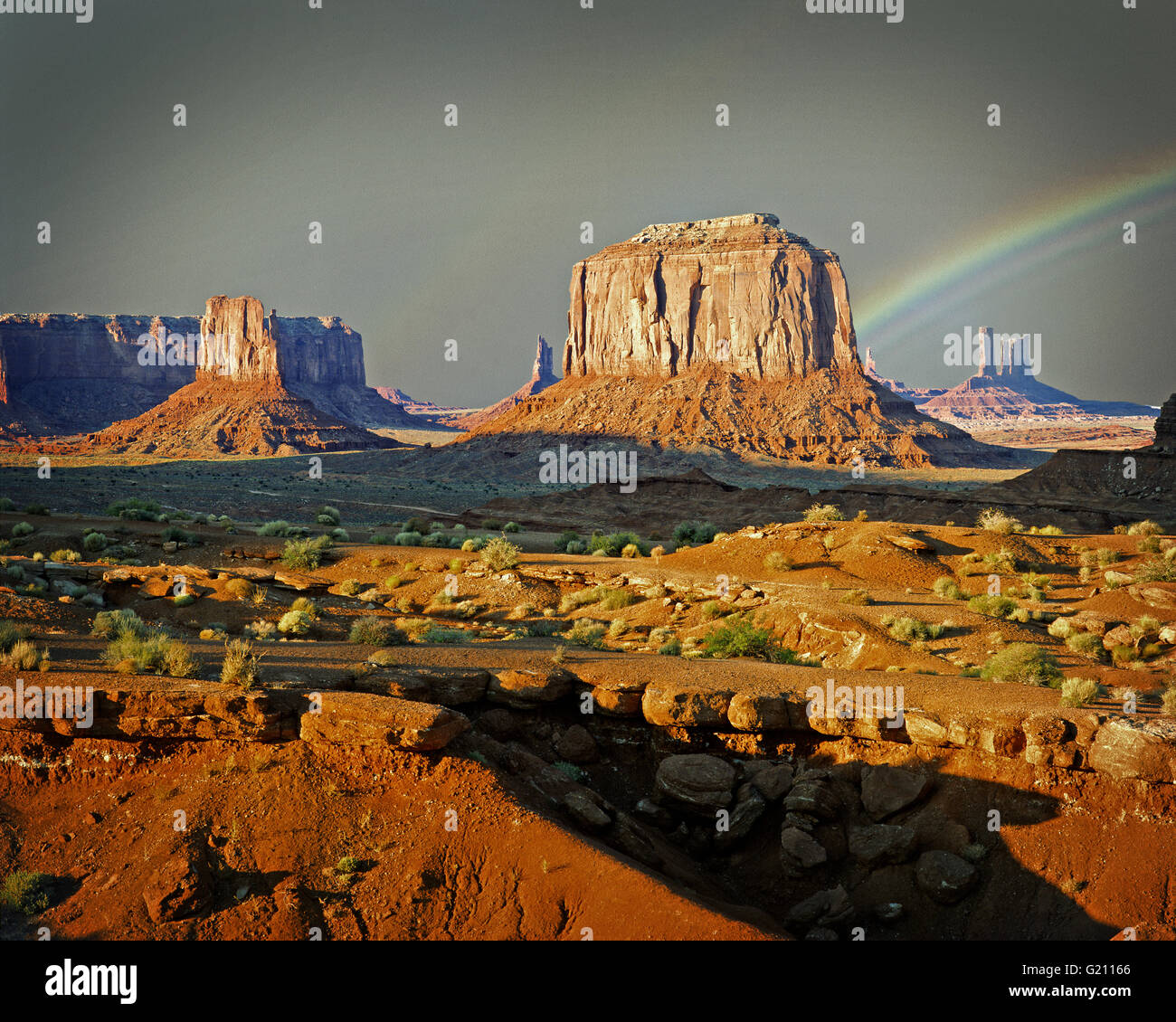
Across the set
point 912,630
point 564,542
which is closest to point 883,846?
point 912,630

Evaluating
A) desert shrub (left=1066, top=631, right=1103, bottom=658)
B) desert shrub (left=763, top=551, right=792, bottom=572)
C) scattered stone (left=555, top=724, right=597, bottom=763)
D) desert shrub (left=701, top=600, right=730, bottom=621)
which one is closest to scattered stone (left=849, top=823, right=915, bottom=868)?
scattered stone (left=555, top=724, right=597, bottom=763)

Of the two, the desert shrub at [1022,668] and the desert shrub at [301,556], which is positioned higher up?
the desert shrub at [301,556]

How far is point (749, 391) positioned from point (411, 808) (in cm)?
10737

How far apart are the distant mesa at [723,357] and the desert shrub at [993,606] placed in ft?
258

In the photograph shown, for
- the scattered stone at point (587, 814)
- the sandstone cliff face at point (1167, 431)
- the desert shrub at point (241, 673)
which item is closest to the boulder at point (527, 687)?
the scattered stone at point (587, 814)

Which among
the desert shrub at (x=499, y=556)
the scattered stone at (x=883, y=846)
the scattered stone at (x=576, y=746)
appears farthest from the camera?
the desert shrub at (x=499, y=556)

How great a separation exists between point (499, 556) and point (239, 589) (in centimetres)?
746

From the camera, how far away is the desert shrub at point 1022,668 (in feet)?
45.1

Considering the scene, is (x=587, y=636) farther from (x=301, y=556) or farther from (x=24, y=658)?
(x=301, y=556)

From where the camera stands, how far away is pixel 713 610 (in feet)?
63.5

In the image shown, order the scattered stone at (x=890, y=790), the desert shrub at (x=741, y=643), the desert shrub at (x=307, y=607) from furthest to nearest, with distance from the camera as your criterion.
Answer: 1. the desert shrub at (x=307, y=607)
2. the desert shrub at (x=741, y=643)
3. the scattered stone at (x=890, y=790)

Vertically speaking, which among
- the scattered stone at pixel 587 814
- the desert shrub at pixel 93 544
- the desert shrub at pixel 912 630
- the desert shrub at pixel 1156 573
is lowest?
the scattered stone at pixel 587 814

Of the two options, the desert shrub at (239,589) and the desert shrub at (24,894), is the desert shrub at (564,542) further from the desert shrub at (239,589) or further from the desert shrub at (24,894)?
the desert shrub at (24,894)
